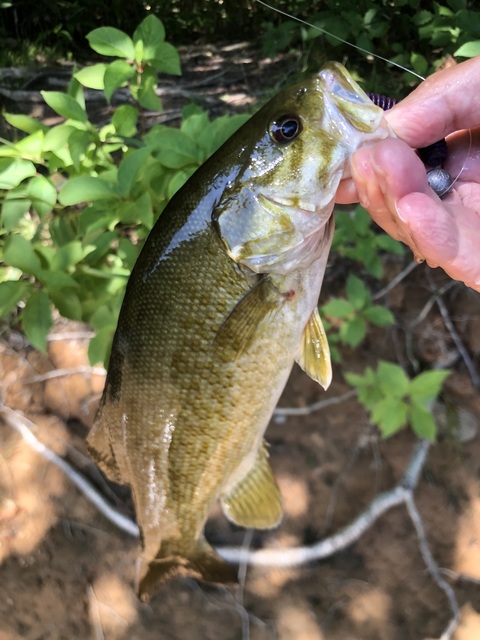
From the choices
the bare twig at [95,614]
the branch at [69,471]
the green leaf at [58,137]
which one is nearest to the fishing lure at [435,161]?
the green leaf at [58,137]

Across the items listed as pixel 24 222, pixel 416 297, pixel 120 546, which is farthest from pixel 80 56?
pixel 120 546

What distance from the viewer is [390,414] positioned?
1913 millimetres

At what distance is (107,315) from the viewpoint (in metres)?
1.59

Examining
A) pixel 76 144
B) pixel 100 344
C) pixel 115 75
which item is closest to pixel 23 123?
pixel 76 144

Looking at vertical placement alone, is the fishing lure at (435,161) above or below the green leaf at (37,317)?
above

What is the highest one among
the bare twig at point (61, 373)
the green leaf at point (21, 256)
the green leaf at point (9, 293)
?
the green leaf at point (21, 256)

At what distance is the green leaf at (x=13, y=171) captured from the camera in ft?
4.95

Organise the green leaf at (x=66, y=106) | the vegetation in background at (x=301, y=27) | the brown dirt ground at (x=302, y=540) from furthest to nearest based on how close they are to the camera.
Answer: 1. the vegetation in background at (x=301, y=27)
2. the brown dirt ground at (x=302, y=540)
3. the green leaf at (x=66, y=106)

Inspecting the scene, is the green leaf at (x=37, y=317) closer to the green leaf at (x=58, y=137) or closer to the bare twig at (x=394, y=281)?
the green leaf at (x=58, y=137)

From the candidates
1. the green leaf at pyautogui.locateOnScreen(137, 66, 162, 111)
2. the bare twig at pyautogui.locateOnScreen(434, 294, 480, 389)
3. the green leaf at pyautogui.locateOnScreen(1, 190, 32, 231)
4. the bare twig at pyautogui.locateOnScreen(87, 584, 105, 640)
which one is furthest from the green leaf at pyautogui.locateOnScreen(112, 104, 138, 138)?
the bare twig at pyautogui.locateOnScreen(87, 584, 105, 640)

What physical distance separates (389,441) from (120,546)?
53.0 inches

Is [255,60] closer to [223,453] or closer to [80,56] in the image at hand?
[80,56]

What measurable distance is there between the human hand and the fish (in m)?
0.09

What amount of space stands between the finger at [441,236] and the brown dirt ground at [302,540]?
1455 mm
